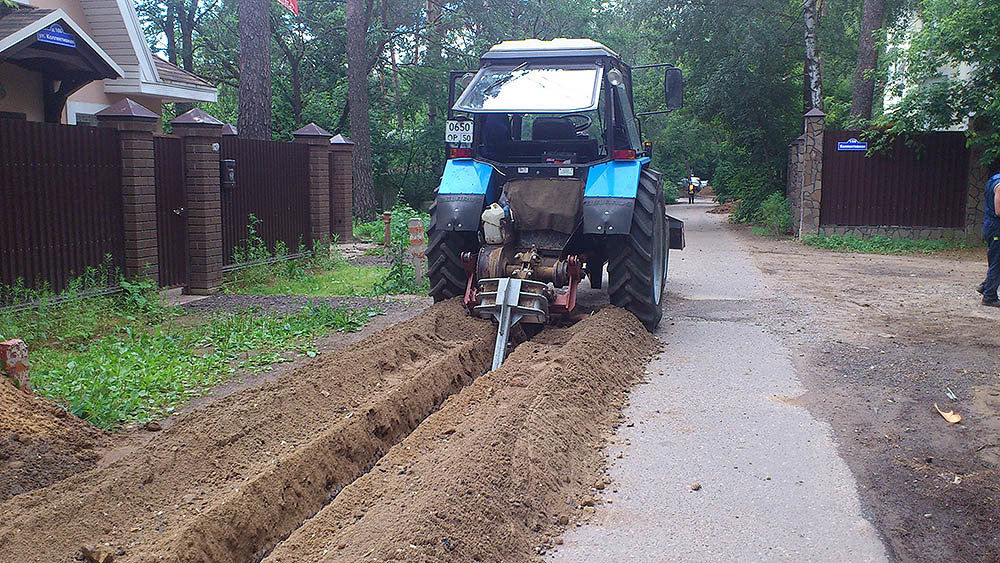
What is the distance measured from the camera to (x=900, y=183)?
1838 cm

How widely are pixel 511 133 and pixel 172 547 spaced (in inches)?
280

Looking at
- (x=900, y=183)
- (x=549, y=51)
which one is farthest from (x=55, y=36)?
(x=900, y=183)

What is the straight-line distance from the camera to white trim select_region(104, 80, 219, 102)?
16688 mm

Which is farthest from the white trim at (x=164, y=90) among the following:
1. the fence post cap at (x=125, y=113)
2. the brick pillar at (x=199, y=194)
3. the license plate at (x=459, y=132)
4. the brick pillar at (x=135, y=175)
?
the license plate at (x=459, y=132)

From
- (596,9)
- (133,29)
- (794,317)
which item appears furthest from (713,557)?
(596,9)

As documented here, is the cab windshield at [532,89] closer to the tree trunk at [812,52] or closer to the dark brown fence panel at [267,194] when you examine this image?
the dark brown fence panel at [267,194]

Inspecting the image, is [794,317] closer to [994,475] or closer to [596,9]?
[994,475]

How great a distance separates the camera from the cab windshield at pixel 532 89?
8.55m

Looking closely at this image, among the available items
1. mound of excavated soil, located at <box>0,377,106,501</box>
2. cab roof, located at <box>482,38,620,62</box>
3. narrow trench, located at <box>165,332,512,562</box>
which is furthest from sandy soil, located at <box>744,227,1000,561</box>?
mound of excavated soil, located at <box>0,377,106,501</box>

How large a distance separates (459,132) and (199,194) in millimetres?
4180

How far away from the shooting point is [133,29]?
16625 mm

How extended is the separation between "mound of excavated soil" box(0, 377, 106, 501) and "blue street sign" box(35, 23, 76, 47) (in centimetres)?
814

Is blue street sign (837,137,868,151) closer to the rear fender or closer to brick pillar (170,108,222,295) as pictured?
the rear fender

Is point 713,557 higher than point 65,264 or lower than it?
lower
